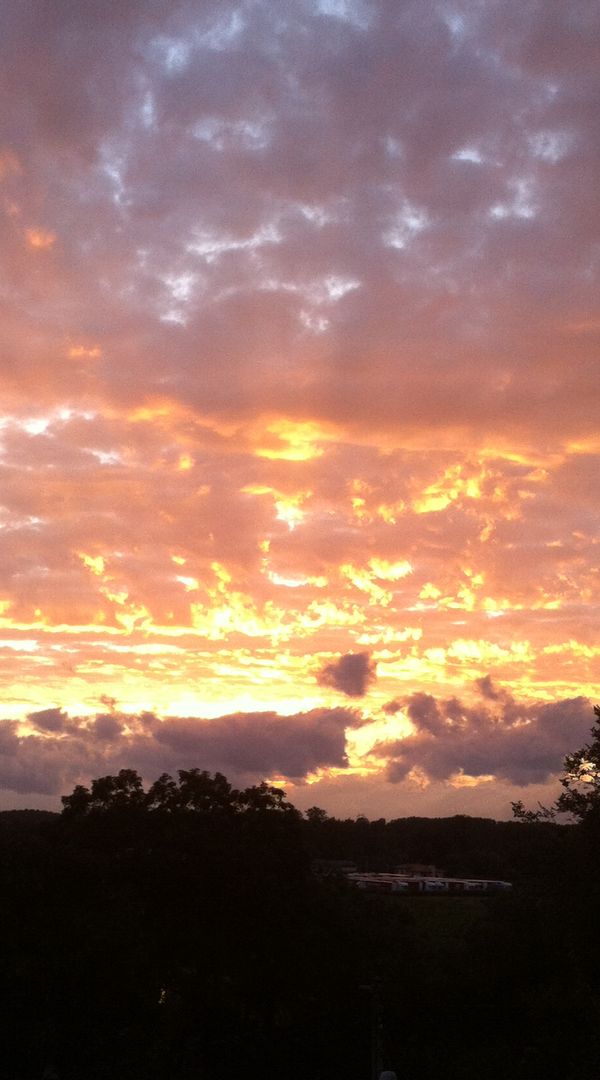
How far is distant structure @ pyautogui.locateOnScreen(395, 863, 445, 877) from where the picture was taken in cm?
11231

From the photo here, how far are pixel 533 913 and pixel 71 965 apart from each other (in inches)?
702

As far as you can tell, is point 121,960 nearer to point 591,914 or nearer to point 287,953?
point 287,953

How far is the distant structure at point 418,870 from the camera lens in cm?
11231

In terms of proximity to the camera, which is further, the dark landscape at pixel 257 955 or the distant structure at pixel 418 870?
the distant structure at pixel 418 870

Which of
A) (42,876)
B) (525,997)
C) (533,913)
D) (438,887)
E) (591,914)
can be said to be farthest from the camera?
(438,887)

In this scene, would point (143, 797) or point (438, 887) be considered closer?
point (143, 797)

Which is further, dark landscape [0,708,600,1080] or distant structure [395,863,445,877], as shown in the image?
distant structure [395,863,445,877]

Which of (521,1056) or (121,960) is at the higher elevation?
(121,960)

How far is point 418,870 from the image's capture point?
374ft

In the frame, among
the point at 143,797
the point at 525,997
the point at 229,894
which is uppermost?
the point at 143,797

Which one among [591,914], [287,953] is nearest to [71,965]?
[287,953]

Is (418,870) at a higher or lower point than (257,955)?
higher

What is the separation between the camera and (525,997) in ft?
114

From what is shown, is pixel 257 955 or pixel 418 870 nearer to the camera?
pixel 257 955
